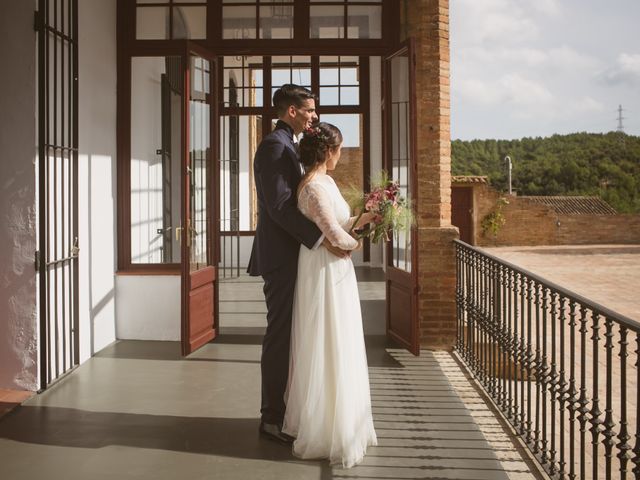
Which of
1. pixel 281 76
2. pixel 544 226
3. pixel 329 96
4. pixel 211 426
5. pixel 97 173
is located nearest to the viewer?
pixel 211 426

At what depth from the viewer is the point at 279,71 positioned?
604 inches

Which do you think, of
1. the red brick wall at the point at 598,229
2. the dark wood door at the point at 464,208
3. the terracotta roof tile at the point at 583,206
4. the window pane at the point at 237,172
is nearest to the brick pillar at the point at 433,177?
the window pane at the point at 237,172

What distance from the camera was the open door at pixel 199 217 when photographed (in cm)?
548

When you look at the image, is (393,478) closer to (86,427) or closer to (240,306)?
(86,427)

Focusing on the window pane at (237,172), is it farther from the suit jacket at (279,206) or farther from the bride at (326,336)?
the bride at (326,336)

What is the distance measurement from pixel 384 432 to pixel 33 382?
2.37 m

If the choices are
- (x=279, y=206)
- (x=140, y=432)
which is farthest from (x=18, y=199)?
(x=279, y=206)

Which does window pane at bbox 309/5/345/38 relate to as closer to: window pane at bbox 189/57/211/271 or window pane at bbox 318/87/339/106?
window pane at bbox 189/57/211/271

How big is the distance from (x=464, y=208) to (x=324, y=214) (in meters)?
24.5

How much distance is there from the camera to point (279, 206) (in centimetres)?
339

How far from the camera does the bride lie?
331 centimetres

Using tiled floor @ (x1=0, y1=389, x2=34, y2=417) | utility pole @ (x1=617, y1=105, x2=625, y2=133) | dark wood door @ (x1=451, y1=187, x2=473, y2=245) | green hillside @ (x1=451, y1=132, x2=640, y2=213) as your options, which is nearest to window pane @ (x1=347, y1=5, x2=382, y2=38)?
tiled floor @ (x1=0, y1=389, x2=34, y2=417)

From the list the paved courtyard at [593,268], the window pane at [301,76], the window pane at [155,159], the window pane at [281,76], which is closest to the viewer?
the window pane at [155,159]

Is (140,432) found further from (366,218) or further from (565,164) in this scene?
(565,164)
